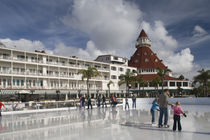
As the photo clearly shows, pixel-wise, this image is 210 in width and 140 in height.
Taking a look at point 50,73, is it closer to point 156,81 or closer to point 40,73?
point 40,73

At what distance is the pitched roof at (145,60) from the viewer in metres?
87.4

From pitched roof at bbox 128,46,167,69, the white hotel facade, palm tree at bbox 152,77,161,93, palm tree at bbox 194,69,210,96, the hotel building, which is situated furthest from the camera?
pitched roof at bbox 128,46,167,69

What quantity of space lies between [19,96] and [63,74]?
14.3m

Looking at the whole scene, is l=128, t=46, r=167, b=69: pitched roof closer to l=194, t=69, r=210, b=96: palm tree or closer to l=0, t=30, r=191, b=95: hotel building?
l=0, t=30, r=191, b=95: hotel building

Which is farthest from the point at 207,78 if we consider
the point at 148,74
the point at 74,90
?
the point at 74,90

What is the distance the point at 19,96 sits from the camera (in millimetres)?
44719

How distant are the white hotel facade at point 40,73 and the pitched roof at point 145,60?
26.6 m

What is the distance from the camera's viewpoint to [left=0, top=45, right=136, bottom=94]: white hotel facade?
44.8 metres

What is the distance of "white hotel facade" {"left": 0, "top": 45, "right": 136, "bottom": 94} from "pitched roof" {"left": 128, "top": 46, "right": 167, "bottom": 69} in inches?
1047

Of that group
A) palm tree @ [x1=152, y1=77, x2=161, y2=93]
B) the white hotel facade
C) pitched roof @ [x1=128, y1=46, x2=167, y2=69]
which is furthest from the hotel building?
pitched roof @ [x1=128, y1=46, x2=167, y2=69]

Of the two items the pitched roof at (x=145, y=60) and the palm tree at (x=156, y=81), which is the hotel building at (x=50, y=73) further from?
the pitched roof at (x=145, y=60)

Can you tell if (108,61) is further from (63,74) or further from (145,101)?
(145,101)

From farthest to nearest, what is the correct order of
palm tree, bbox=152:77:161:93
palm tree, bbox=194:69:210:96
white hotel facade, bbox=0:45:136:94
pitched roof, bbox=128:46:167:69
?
pitched roof, bbox=128:46:167:69 < palm tree, bbox=152:77:161:93 < palm tree, bbox=194:69:210:96 < white hotel facade, bbox=0:45:136:94

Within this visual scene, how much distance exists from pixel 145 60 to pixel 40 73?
5193 cm
